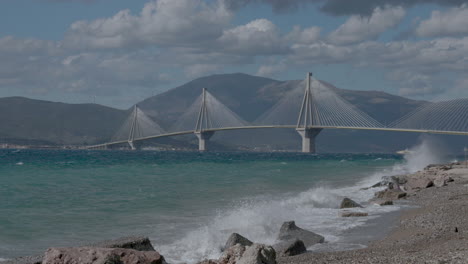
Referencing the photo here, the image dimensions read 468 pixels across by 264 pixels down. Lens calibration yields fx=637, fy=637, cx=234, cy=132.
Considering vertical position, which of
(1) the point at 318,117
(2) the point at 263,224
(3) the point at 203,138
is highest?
(1) the point at 318,117

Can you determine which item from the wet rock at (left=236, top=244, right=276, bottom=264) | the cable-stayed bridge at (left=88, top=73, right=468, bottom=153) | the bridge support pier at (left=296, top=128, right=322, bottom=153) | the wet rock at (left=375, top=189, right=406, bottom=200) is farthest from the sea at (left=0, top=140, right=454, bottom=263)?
the bridge support pier at (left=296, top=128, right=322, bottom=153)

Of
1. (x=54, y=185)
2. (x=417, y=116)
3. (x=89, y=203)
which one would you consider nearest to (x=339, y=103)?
(x=417, y=116)

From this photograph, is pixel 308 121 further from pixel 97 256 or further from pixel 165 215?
pixel 97 256

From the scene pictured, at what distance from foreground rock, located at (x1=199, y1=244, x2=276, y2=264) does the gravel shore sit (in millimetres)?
1651

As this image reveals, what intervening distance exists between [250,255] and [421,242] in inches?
162

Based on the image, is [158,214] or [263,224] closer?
[263,224]

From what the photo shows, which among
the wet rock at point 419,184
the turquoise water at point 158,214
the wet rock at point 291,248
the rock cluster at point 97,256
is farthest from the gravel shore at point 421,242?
the wet rock at point 419,184

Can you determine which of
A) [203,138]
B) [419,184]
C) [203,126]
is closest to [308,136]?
A: [203,138]

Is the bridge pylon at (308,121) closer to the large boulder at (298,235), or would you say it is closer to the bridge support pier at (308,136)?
the bridge support pier at (308,136)

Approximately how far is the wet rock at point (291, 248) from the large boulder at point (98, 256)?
279cm

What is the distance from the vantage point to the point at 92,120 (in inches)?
6442

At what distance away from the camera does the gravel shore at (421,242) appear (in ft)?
22.0

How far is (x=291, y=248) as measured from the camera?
27.1ft

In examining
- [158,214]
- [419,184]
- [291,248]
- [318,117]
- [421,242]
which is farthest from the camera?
[318,117]
